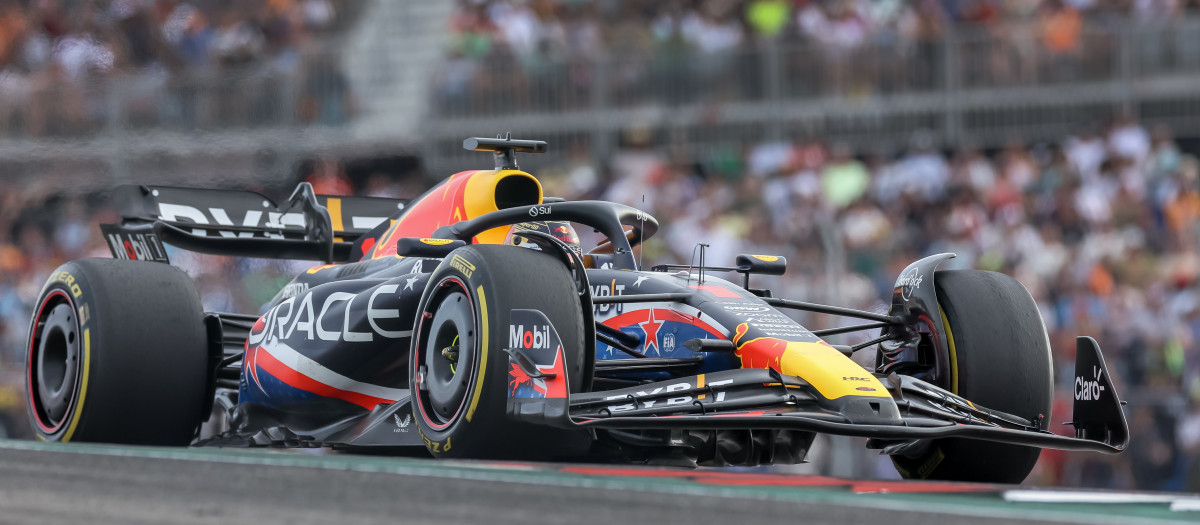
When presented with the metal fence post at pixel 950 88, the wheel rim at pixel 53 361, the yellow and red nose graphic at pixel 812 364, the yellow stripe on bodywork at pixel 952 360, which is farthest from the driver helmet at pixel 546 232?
the metal fence post at pixel 950 88

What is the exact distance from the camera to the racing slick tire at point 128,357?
22.2ft

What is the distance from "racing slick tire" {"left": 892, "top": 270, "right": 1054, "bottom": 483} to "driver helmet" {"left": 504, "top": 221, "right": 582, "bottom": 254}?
5.29 feet

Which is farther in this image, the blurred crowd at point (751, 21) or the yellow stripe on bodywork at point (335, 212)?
the blurred crowd at point (751, 21)

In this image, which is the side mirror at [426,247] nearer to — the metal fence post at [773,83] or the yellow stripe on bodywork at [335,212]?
the yellow stripe on bodywork at [335,212]

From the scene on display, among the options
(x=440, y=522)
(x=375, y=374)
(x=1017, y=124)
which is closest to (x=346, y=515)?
(x=440, y=522)

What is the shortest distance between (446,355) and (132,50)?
44.6 ft

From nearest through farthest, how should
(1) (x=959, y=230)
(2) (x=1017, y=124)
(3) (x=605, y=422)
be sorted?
(3) (x=605, y=422), (1) (x=959, y=230), (2) (x=1017, y=124)

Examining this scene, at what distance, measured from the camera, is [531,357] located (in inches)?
215

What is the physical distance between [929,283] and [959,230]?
22.7 ft

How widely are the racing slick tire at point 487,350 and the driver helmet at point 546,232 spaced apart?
0.67m

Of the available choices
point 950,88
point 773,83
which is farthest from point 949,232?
point 773,83

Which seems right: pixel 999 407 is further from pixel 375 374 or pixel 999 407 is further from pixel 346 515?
pixel 346 515

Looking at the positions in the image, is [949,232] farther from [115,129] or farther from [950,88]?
[115,129]

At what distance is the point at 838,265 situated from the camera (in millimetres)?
11086
